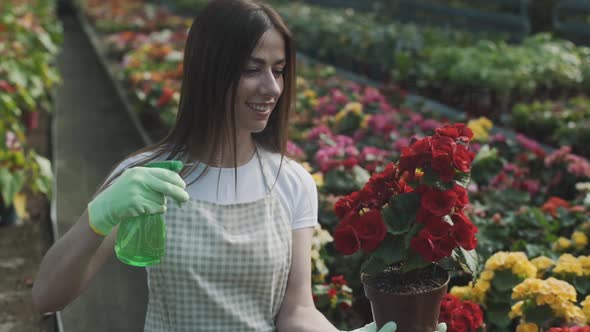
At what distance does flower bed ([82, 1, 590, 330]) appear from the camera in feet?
9.45

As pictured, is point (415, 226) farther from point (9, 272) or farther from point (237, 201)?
point (9, 272)

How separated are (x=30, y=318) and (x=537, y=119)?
14.0 feet

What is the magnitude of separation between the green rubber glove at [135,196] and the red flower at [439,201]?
53 cm

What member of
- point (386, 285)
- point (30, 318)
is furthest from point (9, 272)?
point (386, 285)

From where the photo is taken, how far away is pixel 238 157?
6.42 ft

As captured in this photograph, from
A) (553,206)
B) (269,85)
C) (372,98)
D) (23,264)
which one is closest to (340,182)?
(553,206)

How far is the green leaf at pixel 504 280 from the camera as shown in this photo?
2609mm

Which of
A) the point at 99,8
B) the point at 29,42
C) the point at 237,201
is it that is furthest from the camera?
the point at 99,8

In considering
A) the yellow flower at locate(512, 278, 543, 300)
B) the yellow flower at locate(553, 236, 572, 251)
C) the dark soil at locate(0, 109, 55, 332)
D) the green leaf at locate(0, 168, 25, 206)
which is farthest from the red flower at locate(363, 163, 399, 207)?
the green leaf at locate(0, 168, 25, 206)

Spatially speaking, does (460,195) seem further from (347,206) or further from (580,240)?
(580,240)

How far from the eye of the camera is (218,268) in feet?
5.91

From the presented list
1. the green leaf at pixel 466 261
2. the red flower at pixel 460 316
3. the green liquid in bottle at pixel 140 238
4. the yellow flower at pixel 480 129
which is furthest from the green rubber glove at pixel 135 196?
the yellow flower at pixel 480 129

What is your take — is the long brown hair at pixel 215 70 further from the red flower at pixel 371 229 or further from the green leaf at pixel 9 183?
the green leaf at pixel 9 183

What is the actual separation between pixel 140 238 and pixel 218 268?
0.25m
